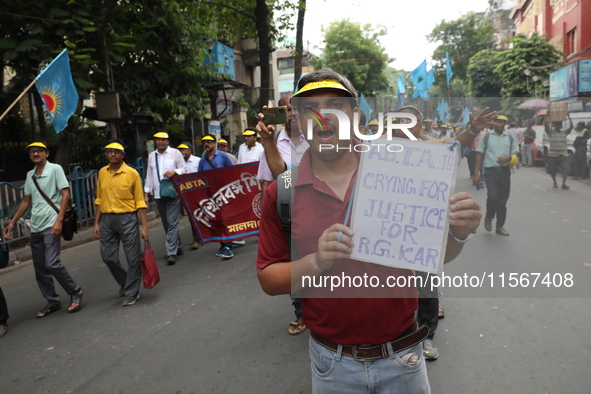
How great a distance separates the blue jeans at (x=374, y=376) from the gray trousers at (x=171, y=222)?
19.0ft

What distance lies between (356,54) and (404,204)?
48.7 metres

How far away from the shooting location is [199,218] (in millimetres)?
6922

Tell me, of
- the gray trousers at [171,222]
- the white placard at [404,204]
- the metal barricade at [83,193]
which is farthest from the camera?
the metal barricade at [83,193]

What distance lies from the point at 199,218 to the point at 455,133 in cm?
531

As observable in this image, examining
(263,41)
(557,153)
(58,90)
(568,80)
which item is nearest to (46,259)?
(58,90)

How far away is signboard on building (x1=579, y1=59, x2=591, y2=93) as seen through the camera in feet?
64.2

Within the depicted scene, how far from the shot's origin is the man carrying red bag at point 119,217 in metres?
5.28

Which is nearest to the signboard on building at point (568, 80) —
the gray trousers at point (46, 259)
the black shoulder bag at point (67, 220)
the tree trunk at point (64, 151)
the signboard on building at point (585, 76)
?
the signboard on building at point (585, 76)

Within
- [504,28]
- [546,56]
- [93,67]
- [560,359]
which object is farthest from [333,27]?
[560,359]

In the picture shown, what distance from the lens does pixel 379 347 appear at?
5.17 feet

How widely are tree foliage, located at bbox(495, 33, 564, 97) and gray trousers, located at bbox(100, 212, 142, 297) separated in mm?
25627

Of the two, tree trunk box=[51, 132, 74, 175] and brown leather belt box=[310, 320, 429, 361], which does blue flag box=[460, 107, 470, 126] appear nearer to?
brown leather belt box=[310, 320, 429, 361]

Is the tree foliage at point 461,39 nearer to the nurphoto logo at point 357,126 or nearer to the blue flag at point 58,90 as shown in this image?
the blue flag at point 58,90

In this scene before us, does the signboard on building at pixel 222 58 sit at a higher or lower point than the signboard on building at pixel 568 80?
higher
